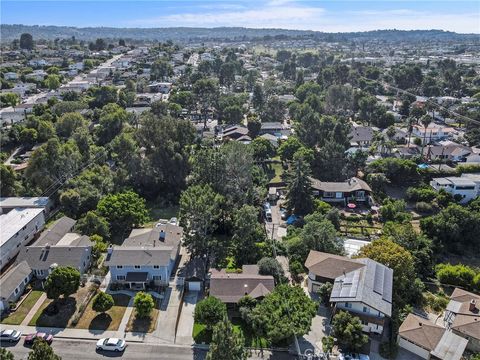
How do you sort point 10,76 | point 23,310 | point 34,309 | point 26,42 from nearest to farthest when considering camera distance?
point 23,310
point 34,309
point 10,76
point 26,42

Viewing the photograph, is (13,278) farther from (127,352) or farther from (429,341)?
(429,341)

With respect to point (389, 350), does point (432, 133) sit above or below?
above

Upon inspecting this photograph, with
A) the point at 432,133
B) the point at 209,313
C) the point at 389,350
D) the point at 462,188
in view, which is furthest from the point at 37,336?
the point at 432,133

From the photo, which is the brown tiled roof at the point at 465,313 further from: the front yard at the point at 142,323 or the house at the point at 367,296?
the front yard at the point at 142,323

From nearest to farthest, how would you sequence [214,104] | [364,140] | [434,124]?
[364,140] < [434,124] < [214,104]

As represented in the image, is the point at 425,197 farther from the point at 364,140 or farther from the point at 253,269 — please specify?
the point at 253,269

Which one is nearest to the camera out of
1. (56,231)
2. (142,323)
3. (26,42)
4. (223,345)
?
(223,345)

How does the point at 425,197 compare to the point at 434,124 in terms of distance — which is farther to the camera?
the point at 434,124

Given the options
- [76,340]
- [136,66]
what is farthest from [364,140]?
[136,66]

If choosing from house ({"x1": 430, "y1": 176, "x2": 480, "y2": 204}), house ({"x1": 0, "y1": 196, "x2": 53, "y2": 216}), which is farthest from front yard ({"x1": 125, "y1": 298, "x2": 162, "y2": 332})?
house ({"x1": 430, "y1": 176, "x2": 480, "y2": 204})
